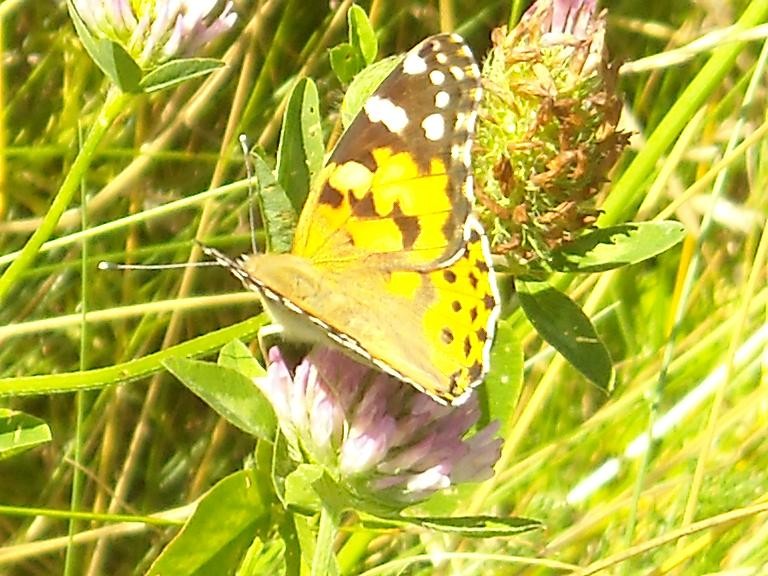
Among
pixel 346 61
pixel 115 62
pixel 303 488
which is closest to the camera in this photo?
pixel 303 488

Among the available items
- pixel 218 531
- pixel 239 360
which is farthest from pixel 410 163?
pixel 218 531

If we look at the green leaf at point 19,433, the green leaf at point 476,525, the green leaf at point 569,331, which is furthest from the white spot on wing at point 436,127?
the green leaf at point 19,433

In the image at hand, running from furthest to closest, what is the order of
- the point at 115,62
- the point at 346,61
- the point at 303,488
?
the point at 346,61
the point at 115,62
the point at 303,488

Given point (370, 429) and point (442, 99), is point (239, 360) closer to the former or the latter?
point (370, 429)

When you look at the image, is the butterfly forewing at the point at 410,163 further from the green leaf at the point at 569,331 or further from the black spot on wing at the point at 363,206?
the green leaf at the point at 569,331

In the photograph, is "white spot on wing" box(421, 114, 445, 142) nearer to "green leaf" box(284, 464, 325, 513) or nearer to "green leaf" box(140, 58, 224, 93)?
"green leaf" box(140, 58, 224, 93)

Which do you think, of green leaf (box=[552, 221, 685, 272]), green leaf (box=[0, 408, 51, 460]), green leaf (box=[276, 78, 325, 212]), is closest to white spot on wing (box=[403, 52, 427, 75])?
green leaf (box=[276, 78, 325, 212])

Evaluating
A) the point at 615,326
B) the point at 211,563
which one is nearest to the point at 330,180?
the point at 211,563

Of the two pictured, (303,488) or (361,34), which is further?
(361,34)
